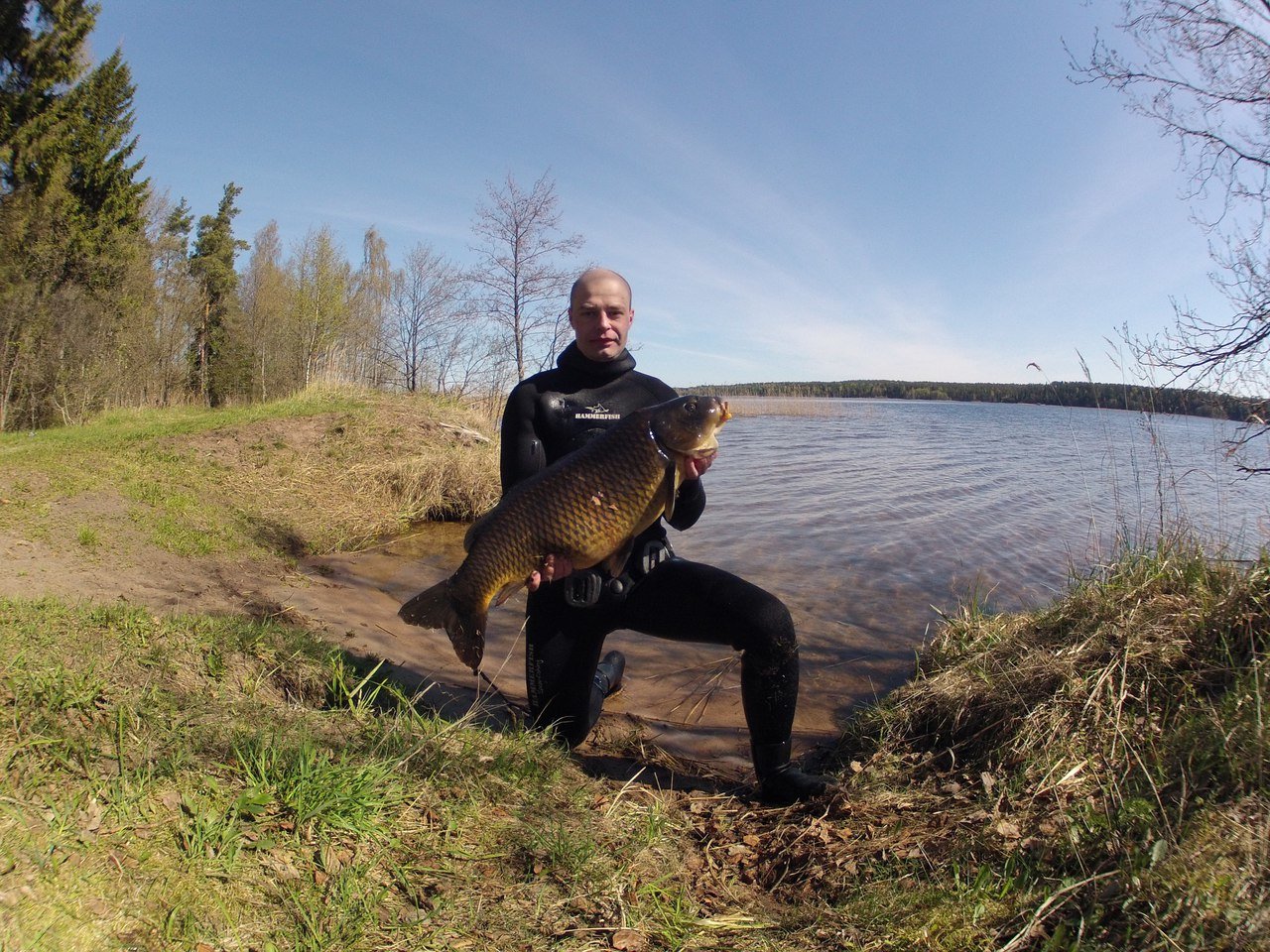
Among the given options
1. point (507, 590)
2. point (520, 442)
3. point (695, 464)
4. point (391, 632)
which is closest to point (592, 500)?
point (695, 464)

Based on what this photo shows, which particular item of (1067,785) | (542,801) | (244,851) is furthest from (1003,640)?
(244,851)

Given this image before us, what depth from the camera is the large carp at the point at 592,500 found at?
2.81 metres

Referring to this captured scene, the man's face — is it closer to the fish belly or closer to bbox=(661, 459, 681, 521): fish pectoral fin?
the fish belly

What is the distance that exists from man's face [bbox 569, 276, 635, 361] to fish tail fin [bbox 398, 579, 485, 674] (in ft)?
4.95

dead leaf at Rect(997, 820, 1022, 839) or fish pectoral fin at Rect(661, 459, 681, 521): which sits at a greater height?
fish pectoral fin at Rect(661, 459, 681, 521)

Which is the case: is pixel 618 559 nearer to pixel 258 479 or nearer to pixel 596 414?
pixel 596 414

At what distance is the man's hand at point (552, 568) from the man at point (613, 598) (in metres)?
0.33

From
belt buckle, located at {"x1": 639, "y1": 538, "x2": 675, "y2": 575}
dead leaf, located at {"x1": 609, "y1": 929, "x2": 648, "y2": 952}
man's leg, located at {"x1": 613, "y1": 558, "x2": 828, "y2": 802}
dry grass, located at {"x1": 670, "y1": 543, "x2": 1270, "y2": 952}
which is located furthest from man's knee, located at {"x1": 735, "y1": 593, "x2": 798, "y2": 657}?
dead leaf, located at {"x1": 609, "y1": 929, "x2": 648, "y2": 952}

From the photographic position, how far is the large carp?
2.81 metres

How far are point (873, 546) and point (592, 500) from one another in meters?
7.97

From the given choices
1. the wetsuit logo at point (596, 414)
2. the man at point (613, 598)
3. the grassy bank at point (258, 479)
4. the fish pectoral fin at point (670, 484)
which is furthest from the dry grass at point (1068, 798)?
the grassy bank at point (258, 479)

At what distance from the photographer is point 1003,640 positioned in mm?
4195

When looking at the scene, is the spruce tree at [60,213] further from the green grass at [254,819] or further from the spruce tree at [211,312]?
the green grass at [254,819]

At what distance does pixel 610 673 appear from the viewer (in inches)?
179
